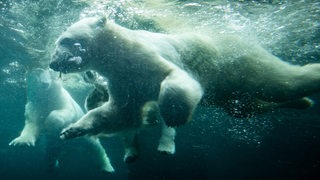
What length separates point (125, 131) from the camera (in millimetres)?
3971

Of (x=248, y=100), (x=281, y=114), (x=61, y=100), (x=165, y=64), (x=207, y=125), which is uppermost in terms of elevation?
(x=165, y=64)

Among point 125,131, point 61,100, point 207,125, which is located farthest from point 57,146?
point 207,125

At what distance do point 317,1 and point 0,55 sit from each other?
37.3 ft

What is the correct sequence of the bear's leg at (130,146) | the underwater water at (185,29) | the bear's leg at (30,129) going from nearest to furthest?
the bear's leg at (130,146), the underwater water at (185,29), the bear's leg at (30,129)

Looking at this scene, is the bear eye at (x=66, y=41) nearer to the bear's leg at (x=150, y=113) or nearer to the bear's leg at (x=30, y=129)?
the bear's leg at (x=150, y=113)

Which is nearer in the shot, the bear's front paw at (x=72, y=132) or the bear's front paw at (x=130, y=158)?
the bear's front paw at (x=72, y=132)

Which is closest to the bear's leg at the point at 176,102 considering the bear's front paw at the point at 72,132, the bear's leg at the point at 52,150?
the bear's front paw at the point at 72,132

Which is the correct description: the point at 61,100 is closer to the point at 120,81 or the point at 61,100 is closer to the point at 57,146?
the point at 57,146

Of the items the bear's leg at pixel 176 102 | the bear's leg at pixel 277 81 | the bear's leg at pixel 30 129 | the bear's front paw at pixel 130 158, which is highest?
the bear's leg at pixel 176 102

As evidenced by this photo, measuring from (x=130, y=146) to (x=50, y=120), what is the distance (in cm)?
450

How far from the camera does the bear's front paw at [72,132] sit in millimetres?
3337

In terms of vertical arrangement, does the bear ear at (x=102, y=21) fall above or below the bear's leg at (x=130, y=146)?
above

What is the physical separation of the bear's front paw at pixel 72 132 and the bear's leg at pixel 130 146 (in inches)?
29.5

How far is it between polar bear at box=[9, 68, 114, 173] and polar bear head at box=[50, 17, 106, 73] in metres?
4.17
